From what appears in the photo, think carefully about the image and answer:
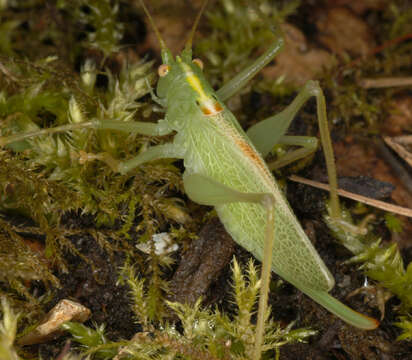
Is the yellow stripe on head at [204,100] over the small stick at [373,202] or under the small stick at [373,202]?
over

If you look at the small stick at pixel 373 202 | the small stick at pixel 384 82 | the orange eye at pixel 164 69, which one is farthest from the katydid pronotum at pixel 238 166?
the small stick at pixel 384 82

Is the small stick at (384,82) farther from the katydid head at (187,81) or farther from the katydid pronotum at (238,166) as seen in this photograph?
the katydid head at (187,81)

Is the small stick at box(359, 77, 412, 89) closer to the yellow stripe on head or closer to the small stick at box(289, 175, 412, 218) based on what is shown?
the small stick at box(289, 175, 412, 218)

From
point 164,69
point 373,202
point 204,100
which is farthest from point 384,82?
point 164,69

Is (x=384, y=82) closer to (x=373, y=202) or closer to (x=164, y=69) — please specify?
(x=373, y=202)

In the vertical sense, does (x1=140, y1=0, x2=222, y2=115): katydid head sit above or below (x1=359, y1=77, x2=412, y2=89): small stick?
above

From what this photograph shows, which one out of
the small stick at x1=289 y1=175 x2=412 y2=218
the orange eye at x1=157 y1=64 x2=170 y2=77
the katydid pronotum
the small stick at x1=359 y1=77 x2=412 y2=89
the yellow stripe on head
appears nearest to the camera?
the katydid pronotum

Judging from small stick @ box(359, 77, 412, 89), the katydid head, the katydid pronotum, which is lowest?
the katydid pronotum

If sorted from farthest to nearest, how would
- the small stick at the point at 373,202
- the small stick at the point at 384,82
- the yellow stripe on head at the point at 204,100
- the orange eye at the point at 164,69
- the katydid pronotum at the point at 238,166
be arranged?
the small stick at the point at 384,82 < the small stick at the point at 373,202 < the orange eye at the point at 164,69 < the yellow stripe on head at the point at 204,100 < the katydid pronotum at the point at 238,166

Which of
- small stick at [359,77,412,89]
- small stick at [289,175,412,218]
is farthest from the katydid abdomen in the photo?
small stick at [359,77,412,89]
